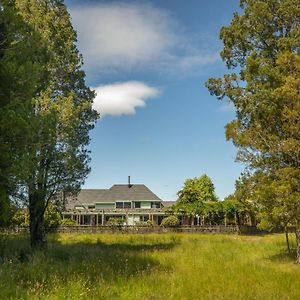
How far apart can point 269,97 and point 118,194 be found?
54.2 m

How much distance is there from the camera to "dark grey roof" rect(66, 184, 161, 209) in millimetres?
67938

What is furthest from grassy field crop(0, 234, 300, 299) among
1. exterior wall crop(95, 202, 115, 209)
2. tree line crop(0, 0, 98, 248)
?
exterior wall crop(95, 202, 115, 209)

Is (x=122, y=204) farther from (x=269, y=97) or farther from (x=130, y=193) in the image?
(x=269, y=97)

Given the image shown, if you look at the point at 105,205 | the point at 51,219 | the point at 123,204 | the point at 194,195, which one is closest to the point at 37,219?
the point at 51,219

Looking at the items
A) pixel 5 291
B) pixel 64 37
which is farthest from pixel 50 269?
pixel 64 37

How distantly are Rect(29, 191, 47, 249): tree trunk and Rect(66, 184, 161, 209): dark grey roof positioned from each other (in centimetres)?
4730

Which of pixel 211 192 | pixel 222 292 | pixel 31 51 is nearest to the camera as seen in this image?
pixel 222 292

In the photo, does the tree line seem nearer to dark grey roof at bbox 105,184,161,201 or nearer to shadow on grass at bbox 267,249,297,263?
shadow on grass at bbox 267,249,297,263

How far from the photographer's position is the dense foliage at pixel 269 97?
16188mm

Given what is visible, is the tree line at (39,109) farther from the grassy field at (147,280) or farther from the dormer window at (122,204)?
the dormer window at (122,204)

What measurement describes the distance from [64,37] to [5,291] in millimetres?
16532

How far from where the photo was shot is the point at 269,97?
55.7 feet

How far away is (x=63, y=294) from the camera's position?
8.90 meters

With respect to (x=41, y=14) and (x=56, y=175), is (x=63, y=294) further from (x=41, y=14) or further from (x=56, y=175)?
(x=41, y=14)
